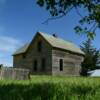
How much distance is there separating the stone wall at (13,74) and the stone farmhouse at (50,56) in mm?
17440

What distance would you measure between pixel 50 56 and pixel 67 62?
4.09m

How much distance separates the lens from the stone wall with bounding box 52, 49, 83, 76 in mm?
43250

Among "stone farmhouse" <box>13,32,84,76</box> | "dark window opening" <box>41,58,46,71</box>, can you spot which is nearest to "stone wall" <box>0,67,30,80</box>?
"stone farmhouse" <box>13,32,84,76</box>

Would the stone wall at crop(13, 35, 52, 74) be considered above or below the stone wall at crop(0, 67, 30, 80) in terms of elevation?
above

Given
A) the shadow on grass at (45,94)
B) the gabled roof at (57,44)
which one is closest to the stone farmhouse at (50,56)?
the gabled roof at (57,44)

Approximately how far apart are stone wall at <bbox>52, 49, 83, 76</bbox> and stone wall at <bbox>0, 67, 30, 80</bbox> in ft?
57.9

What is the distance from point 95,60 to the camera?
5934 cm

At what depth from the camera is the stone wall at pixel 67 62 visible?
43.2 m

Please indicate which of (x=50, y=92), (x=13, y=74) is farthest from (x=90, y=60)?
(x=50, y=92)

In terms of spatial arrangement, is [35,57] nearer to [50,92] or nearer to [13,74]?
[13,74]

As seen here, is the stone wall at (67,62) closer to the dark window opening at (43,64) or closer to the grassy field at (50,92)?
the dark window opening at (43,64)

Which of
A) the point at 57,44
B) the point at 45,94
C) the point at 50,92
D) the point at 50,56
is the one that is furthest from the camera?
the point at 57,44

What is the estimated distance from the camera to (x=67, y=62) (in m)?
46.2

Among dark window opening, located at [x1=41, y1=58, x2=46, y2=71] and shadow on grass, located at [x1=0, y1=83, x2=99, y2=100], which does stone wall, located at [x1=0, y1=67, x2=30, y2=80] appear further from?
dark window opening, located at [x1=41, y1=58, x2=46, y2=71]
